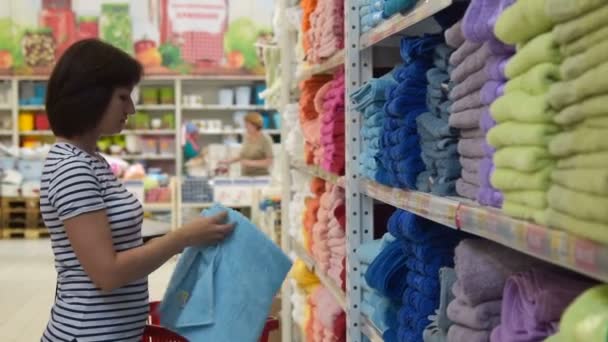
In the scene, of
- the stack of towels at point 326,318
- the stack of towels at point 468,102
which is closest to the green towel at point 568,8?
the stack of towels at point 468,102

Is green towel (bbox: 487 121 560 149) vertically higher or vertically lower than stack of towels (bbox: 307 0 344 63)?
lower

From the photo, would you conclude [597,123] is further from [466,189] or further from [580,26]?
[466,189]

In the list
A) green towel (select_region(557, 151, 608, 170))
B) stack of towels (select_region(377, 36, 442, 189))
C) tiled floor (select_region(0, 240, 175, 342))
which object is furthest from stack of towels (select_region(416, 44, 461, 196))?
tiled floor (select_region(0, 240, 175, 342))

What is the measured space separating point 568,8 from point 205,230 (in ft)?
4.36

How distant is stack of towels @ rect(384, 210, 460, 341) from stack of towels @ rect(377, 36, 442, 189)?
0.10 metres

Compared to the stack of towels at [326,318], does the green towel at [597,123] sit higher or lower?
higher

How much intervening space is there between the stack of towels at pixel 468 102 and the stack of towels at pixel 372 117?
0.46m

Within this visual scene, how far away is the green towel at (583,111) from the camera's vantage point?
865mm

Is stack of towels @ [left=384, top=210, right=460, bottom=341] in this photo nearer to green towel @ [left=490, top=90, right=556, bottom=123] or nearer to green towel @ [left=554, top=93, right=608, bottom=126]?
green towel @ [left=490, top=90, right=556, bottom=123]

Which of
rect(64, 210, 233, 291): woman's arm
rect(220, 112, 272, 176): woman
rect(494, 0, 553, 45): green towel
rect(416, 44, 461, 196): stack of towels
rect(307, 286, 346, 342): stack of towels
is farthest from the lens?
rect(220, 112, 272, 176): woman

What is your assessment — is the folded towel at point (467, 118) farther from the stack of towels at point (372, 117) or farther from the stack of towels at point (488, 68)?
the stack of towels at point (372, 117)

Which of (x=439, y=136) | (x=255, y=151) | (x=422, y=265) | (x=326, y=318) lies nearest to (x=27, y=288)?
(x=255, y=151)

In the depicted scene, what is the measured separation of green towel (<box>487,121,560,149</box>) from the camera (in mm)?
1029

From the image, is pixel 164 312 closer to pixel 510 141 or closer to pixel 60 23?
pixel 510 141
